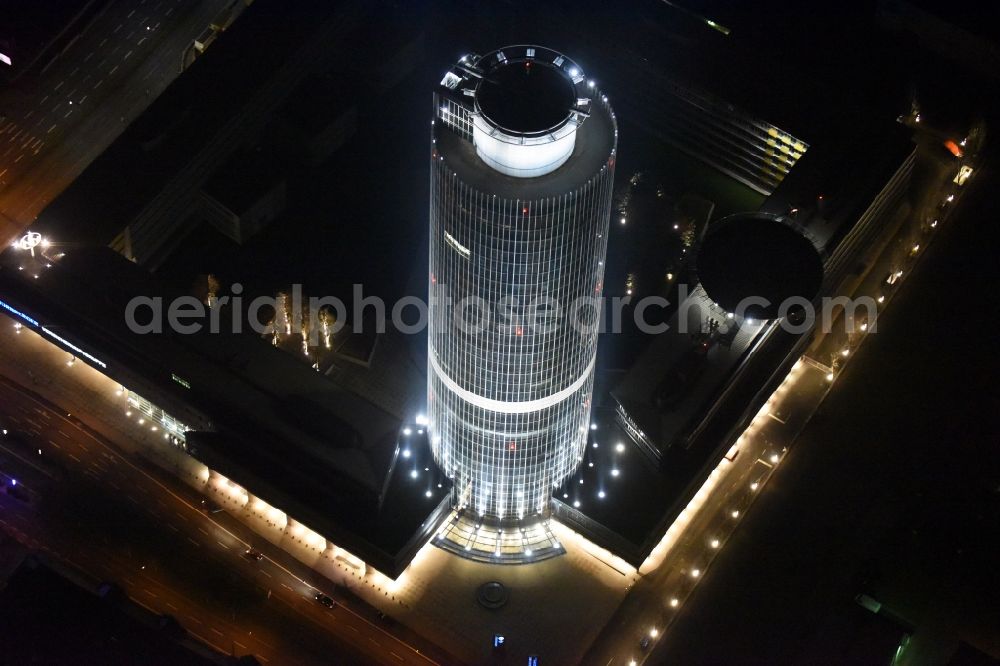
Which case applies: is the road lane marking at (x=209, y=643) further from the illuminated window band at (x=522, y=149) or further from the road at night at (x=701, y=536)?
the illuminated window band at (x=522, y=149)

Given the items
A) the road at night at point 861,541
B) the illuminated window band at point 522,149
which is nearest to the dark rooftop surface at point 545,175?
the illuminated window band at point 522,149

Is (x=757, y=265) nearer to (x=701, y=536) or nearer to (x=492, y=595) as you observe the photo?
(x=701, y=536)

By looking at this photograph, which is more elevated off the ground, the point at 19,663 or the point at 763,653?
the point at 763,653

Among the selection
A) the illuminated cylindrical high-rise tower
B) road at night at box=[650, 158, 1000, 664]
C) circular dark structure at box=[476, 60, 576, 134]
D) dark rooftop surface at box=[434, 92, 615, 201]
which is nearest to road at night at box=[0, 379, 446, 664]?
the illuminated cylindrical high-rise tower

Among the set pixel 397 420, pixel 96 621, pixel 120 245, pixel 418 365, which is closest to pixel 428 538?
pixel 397 420

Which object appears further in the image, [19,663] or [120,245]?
[120,245]

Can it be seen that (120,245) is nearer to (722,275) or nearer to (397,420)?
(397,420)
